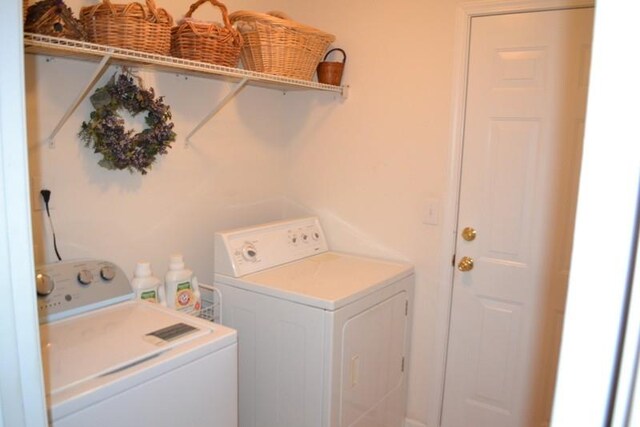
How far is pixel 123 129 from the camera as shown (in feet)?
5.97

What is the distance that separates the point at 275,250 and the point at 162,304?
62cm

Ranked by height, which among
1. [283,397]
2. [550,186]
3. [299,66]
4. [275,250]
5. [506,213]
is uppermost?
[299,66]

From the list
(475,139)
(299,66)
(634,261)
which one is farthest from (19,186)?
(475,139)

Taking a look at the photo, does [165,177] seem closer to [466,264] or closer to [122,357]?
[122,357]

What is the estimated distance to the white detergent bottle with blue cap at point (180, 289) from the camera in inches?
76.0

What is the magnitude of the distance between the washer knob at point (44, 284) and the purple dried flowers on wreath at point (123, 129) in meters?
0.48

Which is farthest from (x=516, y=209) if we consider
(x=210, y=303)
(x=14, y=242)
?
(x=14, y=242)

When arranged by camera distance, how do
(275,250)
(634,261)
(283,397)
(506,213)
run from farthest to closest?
(275,250), (506,213), (283,397), (634,261)

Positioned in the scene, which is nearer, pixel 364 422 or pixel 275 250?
pixel 364 422

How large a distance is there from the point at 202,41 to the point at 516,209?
5.00 feet

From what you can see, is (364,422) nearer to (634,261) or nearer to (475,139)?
(475,139)

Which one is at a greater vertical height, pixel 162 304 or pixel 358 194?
pixel 358 194

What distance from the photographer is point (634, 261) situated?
42cm

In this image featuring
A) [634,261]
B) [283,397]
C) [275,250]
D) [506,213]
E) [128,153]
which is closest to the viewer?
[634,261]
